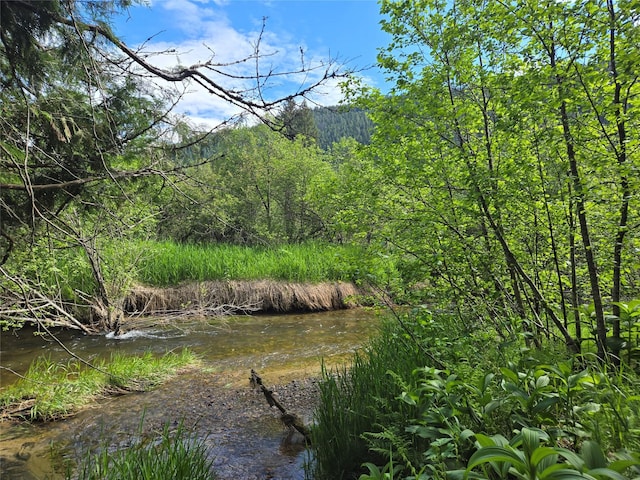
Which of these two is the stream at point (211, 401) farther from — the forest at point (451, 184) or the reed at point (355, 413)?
the forest at point (451, 184)

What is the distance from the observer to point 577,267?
312 centimetres

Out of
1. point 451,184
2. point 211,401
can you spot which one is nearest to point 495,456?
point 451,184

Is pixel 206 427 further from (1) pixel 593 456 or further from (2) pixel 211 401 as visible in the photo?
(1) pixel 593 456

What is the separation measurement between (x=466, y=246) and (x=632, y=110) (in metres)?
1.33

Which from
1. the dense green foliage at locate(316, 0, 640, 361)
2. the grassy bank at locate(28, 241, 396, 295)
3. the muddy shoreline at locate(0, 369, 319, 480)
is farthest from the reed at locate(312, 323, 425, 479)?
the grassy bank at locate(28, 241, 396, 295)

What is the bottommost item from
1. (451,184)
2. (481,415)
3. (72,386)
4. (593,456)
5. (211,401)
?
(211,401)

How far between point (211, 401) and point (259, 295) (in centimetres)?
524

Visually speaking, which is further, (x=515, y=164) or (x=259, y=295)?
(x=259, y=295)

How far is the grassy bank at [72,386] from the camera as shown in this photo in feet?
13.1

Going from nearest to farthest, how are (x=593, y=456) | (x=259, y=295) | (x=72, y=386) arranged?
(x=593, y=456), (x=72, y=386), (x=259, y=295)

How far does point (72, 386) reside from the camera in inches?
172

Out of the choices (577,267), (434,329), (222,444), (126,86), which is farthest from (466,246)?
(126,86)

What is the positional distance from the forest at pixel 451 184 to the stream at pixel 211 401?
3.09 feet

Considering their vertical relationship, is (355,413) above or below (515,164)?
below
